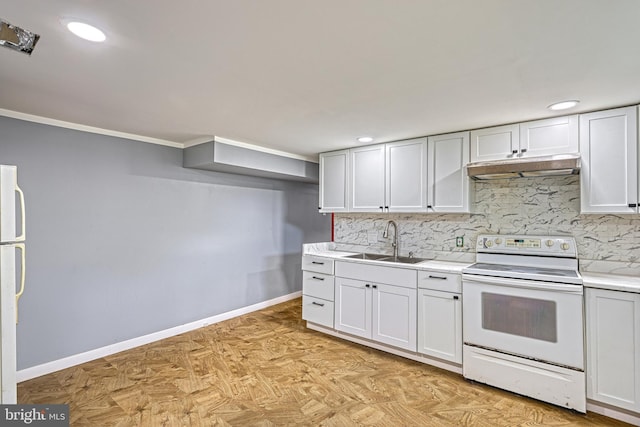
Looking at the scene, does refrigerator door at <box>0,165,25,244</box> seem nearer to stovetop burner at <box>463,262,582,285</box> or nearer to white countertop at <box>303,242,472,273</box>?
white countertop at <box>303,242,472,273</box>

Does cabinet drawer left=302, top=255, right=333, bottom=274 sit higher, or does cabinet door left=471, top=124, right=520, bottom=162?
cabinet door left=471, top=124, right=520, bottom=162

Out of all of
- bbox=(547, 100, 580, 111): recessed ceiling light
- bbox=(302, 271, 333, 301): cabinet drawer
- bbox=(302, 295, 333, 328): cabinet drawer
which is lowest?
bbox=(302, 295, 333, 328): cabinet drawer

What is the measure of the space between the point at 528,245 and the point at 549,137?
972mm

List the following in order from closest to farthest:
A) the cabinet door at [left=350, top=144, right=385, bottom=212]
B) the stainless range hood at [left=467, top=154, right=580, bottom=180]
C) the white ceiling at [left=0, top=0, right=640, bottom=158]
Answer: the white ceiling at [left=0, top=0, right=640, bottom=158]
the stainless range hood at [left=467, top=154, right=580, bottom=180]
the cabinet door at [left=350, top=144, right=385, bottom=212]

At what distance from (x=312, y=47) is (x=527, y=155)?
223 cm

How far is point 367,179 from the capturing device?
390 cm

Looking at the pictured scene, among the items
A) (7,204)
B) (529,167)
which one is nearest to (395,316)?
(529,167)

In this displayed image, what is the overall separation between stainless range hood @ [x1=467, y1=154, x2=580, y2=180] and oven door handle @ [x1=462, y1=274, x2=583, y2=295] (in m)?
0.90

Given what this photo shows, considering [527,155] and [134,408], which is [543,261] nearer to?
[527,155]

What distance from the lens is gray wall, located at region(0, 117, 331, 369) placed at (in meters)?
2.86

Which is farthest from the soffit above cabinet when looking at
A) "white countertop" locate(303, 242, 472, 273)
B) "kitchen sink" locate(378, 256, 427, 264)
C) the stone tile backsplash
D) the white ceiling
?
"kitchen sink" locate(378, 256, 427, 264)

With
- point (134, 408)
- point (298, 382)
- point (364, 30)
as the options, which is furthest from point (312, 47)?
point (134, 408)

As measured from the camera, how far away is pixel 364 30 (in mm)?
1526

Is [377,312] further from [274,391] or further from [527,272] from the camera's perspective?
[527,272]
